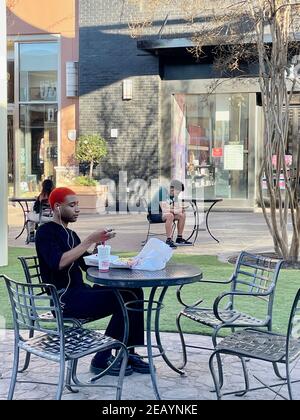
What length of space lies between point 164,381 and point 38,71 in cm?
1559

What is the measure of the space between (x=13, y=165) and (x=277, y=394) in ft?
52.9

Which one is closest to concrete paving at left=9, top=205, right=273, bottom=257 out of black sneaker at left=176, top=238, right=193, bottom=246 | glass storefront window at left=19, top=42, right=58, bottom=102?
black sneaker at left=176, top=238, right=193, bottom=246

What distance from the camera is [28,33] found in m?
18.6

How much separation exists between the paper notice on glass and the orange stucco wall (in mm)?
4290

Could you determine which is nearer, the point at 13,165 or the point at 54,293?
the point at 54,293

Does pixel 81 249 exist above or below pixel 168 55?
below

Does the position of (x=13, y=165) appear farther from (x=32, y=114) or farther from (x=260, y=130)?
(x=260, y=130)

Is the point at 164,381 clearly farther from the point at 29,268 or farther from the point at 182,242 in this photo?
the point at 182,242

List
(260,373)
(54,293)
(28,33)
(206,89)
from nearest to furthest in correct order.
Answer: (54,293), (260,373), (206,89), (28,33)

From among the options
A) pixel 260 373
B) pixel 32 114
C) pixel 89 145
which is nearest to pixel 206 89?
pixel 89 145

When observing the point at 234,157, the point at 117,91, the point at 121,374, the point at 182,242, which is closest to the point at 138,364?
the point at 121,374

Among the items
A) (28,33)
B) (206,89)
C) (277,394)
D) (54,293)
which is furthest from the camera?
(28,33)

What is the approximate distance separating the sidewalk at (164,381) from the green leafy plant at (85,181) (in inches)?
451

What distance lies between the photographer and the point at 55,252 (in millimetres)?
4285
